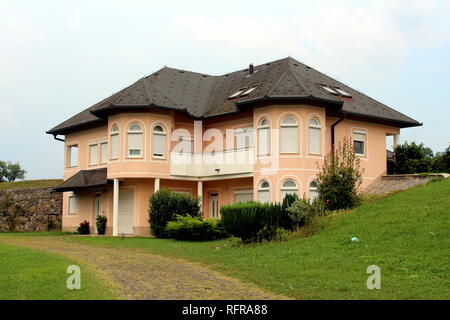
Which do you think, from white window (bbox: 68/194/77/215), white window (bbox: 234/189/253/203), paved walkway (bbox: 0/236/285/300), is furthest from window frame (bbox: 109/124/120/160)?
paved walkway (bbox: 0/236/285/300)

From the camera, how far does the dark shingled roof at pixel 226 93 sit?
95.8ft

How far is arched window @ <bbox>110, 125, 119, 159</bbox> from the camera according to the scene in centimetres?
3109

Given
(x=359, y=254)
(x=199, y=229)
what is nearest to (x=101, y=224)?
(x=199, y=229)

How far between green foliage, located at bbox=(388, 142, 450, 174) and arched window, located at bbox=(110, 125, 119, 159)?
1538cm

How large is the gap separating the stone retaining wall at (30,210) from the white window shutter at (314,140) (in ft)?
61.8

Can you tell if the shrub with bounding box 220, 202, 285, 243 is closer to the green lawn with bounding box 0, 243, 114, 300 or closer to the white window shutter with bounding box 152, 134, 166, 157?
the green lawn with bounding box 0, 243, 114, 300

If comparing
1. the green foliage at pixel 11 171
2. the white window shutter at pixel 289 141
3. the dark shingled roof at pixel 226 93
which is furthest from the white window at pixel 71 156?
the green foliage at pixel 11 171

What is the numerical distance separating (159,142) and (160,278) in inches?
686

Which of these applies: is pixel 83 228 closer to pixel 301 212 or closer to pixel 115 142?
pixel 115 142

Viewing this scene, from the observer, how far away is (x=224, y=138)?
1264 inches

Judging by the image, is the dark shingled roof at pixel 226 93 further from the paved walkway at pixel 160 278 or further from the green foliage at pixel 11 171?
the green foliage at pixel 11 171

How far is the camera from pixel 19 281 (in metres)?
13.3

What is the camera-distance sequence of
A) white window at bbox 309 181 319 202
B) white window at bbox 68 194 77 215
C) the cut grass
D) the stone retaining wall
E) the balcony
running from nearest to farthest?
white window at bbox 309 181 319 202
the balcony
white window at bbox 68 194 77 215
the stone retaining wall
the cut grass
